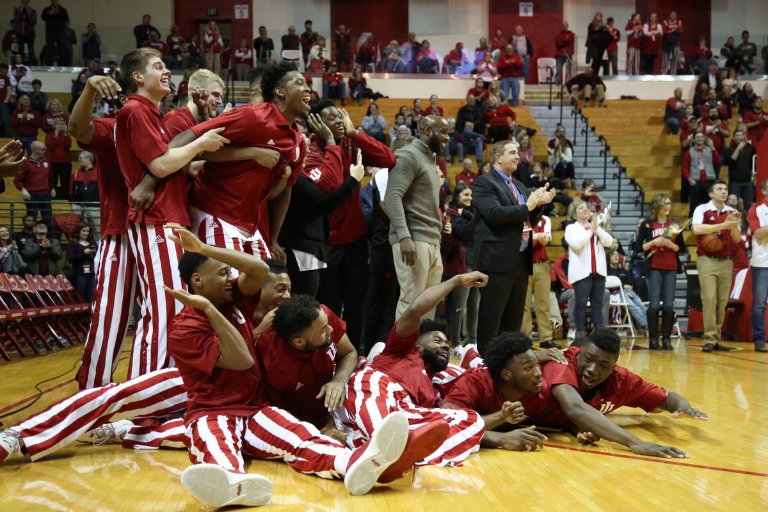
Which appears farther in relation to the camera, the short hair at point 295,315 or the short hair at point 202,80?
the short hair at point 202,80

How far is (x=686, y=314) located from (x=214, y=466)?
1091 centimetres

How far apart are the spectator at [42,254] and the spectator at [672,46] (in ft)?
54.7

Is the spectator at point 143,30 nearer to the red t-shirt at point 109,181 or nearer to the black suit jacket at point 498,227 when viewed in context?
the black suit jacket at point 498,227

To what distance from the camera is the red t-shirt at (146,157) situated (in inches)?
164

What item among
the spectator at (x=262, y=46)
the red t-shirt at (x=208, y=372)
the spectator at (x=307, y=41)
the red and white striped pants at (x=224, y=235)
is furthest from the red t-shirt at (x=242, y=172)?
the spectator at (x=307, y=41)

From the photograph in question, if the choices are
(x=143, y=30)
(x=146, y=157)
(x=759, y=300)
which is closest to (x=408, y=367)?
(x=146, y=157)

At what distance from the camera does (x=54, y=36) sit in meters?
19.5

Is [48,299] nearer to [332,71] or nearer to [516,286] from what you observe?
[516,286]

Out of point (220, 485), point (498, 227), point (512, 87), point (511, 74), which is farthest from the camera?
point (511, 74)

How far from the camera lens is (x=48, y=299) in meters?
10.1

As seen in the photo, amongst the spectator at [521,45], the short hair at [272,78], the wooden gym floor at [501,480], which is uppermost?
the spectator at [521,45]

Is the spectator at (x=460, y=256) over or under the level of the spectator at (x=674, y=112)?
under

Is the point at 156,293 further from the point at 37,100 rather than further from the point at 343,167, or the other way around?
the point at 37,100

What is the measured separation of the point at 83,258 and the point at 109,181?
653 cm
